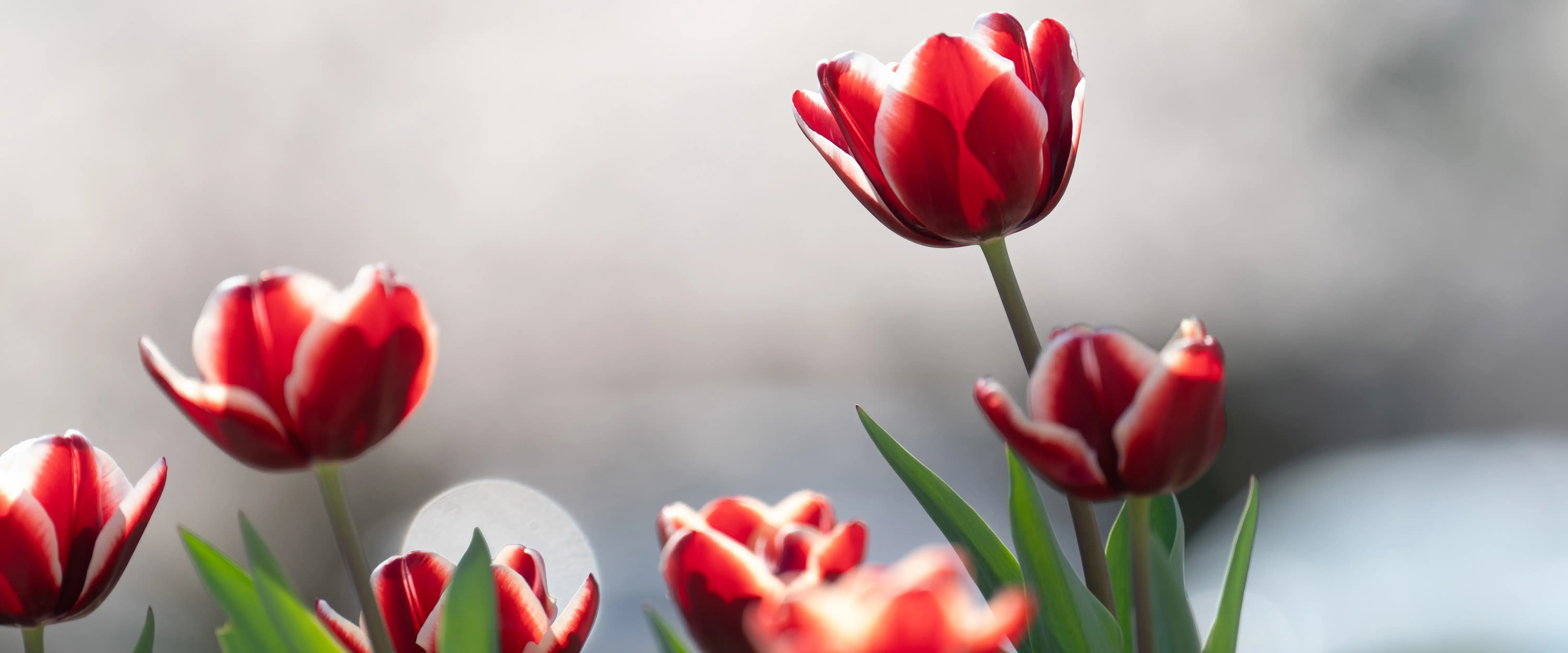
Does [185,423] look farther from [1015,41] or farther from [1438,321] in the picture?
[1438,321]

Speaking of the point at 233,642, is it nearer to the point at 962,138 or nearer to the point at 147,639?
the point at 147,639

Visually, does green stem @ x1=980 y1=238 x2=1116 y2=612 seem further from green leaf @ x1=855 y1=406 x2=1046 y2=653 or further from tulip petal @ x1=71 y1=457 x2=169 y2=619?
tulip petal @ x1=71 y1=457 x2=169 y2=619

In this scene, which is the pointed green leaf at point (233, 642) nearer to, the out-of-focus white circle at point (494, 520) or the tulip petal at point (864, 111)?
the tulip petal at point (864, 111)

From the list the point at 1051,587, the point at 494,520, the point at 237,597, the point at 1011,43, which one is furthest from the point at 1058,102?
the point at 494,520

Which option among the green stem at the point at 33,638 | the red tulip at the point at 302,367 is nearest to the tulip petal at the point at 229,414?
the red tulip at the point at 302,367

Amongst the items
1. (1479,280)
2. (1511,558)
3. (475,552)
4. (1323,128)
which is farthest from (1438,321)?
(475,552)

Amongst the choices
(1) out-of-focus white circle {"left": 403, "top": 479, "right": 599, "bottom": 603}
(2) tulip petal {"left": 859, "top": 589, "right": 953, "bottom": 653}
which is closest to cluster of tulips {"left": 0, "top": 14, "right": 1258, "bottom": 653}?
(2) tulip petal {"left": 859, "top": 589, "right": 953, "bottom": 653}
